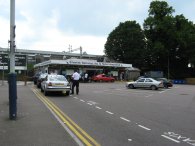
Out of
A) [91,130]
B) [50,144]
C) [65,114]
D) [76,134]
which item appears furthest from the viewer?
[65,114]

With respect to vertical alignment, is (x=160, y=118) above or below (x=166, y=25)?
below

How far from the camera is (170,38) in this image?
237ft

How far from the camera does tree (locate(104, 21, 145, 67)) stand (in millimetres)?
76375

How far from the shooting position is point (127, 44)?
77.3 meters

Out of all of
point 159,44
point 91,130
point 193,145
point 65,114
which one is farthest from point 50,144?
point 159,44

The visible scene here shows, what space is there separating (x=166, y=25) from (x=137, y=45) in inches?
332

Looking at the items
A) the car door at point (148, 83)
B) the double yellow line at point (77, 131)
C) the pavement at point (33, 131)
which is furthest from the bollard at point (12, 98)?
the car door at point (148, 83)

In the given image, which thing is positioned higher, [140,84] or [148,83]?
[148,83]

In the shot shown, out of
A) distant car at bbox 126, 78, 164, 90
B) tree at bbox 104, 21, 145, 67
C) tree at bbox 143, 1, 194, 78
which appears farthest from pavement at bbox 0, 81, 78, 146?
tree at bbox 104, 21, 145, 67

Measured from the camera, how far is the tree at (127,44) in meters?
76.4

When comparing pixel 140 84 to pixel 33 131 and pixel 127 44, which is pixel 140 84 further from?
pixel 127 44

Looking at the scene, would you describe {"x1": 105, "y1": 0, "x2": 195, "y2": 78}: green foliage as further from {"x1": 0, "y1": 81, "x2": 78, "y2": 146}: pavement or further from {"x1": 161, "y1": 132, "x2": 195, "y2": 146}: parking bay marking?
{"x1": 161, "y1": 132, "x2": 195, "y2": 146}: parking bay marking

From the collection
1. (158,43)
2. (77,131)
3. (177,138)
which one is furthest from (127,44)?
(177,138)

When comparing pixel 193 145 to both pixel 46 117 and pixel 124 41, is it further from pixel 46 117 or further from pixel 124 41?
pixel 124 41
